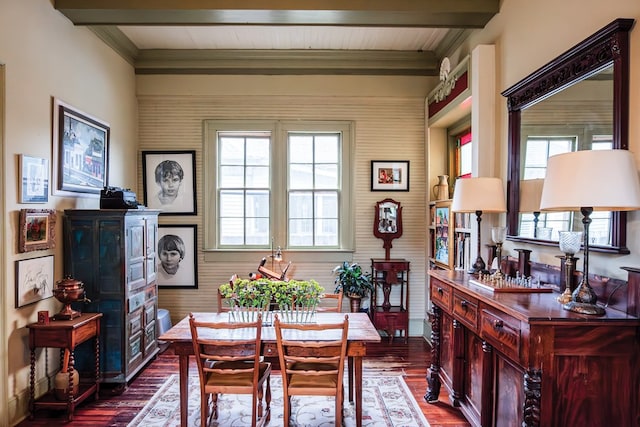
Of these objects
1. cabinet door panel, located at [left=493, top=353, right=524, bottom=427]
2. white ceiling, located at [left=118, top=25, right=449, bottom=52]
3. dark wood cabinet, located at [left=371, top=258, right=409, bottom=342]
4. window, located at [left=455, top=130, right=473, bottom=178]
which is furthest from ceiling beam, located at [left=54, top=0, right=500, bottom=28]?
cabinet door panel, located at [left=493, top=353, right=524, bottom=427]

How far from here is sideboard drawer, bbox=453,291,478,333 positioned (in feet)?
8.34

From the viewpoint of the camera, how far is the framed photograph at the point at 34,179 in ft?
10.1

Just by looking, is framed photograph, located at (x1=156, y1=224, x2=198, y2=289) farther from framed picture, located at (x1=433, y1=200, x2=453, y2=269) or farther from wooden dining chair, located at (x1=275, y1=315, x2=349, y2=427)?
framed picture, located at (x1=433, y1=200, x2=453, y2=269)

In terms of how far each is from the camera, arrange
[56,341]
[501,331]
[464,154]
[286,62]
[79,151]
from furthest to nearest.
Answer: [286,62], [464,154], [79,151], [56,341], [501,331]

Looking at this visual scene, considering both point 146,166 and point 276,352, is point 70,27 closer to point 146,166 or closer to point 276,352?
point 146,166

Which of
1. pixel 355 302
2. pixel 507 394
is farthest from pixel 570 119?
pixel 355 302

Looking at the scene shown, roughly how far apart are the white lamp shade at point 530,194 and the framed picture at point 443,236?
4.91 feet

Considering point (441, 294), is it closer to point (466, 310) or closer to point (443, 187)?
point (466, 310)

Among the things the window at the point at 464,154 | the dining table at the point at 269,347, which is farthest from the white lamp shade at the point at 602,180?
the window at the point at 464,154

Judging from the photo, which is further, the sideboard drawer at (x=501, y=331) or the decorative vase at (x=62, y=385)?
the decorative vase at (x=62, y=385)

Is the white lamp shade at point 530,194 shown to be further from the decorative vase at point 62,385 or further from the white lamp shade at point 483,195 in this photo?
the decorative vase at point 62,385

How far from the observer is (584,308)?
184 centimetres

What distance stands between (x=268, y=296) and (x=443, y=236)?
2.52 meters

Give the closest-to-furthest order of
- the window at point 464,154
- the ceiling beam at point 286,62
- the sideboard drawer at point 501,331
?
the sideboard drawer at point 501,331 → the window at point 464,154 → the ceiling beam at point 286,62
